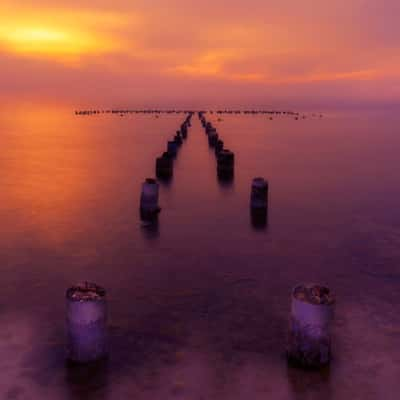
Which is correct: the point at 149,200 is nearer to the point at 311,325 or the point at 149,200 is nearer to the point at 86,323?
the point at 86,323

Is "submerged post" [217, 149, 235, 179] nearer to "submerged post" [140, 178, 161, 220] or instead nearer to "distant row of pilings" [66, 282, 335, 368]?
"submerged post" [140, 178, 161, 220]

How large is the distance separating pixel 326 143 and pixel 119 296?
119ft

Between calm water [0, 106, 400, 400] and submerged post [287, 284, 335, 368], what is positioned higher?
submerged post [287, 284, 335, 368]

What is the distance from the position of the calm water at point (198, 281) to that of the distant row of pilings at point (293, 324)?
0.22 metres

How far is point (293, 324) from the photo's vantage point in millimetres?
6648

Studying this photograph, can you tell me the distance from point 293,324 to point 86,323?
8.77 ft

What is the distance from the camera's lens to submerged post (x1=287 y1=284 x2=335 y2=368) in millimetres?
6426

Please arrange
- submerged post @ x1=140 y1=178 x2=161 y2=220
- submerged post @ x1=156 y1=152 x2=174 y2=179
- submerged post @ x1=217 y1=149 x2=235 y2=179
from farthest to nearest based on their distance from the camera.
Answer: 1. submerged post @ x1=217 y1=149 x2=235 y2=179
2. submerged post @ x1=156 y1=152 x2=174 y2=179
3. submerged post @ x1=140 y1=178 x2=161 y2=220

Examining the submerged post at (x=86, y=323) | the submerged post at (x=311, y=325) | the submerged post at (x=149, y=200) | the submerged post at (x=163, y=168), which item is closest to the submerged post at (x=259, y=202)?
the submerged post at (x=149, y=200)

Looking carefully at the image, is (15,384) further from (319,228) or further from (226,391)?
(319,228)

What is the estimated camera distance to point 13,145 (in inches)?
1531

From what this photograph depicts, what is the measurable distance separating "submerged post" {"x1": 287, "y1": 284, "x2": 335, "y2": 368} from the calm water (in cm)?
20

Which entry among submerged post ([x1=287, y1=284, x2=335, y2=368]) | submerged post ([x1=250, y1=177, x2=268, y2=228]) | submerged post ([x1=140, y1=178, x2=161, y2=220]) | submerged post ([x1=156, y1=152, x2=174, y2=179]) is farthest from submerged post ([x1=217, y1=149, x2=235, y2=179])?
submerged post ([x1=287, y1=284, x2=335, y2=368])

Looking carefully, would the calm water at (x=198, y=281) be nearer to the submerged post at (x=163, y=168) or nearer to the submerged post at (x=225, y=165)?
the submerged post at (x=163, y=168)
